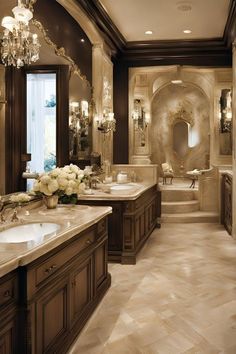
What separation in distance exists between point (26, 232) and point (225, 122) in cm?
709

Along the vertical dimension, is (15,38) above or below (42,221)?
above

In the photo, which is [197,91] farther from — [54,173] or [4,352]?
[4,352]

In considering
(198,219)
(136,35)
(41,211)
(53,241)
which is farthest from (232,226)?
(53,241)

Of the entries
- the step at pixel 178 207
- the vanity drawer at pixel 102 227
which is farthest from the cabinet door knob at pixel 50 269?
the step at pixel 178 207

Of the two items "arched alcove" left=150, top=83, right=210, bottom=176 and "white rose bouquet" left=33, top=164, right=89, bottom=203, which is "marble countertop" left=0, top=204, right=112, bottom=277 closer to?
"white rose bouquet" left=33, top=164, right=89, bottom=203

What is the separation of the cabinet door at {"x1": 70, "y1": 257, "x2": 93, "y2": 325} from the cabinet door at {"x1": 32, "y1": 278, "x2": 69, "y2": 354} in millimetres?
165

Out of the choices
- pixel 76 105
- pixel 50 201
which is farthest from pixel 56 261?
pixel 76 105

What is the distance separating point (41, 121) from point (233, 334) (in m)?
2.51

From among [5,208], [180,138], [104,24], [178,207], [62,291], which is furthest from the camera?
[180,138]

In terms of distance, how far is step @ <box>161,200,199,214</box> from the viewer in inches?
341

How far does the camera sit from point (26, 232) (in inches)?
116

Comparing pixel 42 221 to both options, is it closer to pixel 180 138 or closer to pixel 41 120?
pixel 41 120

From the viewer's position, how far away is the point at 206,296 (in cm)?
400

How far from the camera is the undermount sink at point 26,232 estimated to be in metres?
2.79
